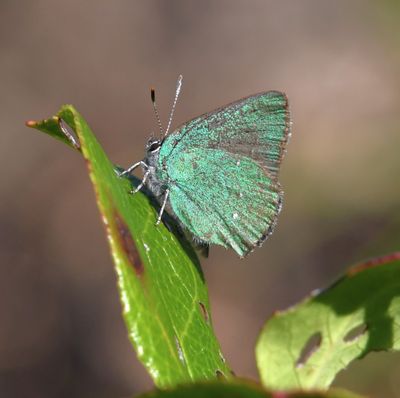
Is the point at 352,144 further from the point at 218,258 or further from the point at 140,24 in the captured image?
the point at 140,24

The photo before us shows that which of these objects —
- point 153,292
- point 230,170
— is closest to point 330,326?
point 153,292

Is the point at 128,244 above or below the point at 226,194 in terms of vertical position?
below

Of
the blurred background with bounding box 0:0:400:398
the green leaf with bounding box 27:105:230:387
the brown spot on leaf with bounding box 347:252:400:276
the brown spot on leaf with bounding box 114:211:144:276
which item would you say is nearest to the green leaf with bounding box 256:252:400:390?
the brown spot on leaf with bounding box 347:252:400:276

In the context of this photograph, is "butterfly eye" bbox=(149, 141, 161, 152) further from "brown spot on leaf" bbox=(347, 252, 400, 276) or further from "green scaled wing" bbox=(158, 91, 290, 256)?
"brown spot on leaf" bbox=(347, 252, 400, 276)

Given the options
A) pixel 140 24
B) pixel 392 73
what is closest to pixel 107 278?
pixel 140 24

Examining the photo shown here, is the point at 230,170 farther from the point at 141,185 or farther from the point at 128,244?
the point at 128,244

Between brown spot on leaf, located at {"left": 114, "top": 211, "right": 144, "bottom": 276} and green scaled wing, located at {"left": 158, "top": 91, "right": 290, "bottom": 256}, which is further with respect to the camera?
green scaled wing, located at {"left": 158, "top": 91, "right": 290, "bottom": 256}

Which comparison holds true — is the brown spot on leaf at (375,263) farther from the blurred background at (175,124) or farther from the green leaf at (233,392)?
the blurred background at (175,124)

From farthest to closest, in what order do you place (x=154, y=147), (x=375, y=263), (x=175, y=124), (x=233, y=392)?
(x=175, y=124), (x=154, y=147), (x=375, y=263), (x=233, y=392)
